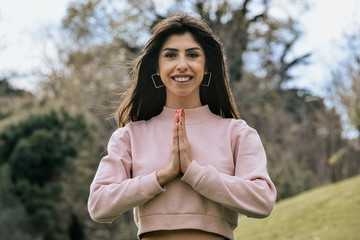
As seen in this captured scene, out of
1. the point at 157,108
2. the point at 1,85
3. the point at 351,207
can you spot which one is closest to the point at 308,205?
the point at 351,207

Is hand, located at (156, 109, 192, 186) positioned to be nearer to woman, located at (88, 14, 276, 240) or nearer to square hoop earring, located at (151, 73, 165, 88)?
woman, located at (88, 14, 276, 240)

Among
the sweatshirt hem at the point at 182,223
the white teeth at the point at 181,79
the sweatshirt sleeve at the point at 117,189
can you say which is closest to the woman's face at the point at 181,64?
the white teeth at the point at 181,79

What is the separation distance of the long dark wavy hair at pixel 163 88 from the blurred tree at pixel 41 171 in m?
14.4

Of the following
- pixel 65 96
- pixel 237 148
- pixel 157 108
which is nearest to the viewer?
pixel 237 148

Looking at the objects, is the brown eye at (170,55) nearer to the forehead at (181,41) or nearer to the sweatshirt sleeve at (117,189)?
the forehead at (181,41)

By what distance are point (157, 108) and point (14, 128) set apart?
51.5 ft

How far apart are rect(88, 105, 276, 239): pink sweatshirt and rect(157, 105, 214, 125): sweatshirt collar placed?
0.01 meters

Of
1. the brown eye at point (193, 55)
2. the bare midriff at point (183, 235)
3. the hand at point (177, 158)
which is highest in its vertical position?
the brown eye at point (193, 55)

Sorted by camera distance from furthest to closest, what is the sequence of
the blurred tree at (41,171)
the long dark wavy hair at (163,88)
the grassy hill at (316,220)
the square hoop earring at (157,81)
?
1. the blurred tree at (41,171)
2. the grassy hill at (316,220)
3. the square hoop earring at (157,81)
4. the long dark wavy hair at (163,88)

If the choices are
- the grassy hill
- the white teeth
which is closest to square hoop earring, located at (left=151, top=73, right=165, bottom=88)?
the white teeth

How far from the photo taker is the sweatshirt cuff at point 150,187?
2.02 metres

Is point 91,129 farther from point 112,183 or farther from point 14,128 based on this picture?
point 112,183

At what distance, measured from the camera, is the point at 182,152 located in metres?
2.07

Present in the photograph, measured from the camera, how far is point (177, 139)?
2.10m
